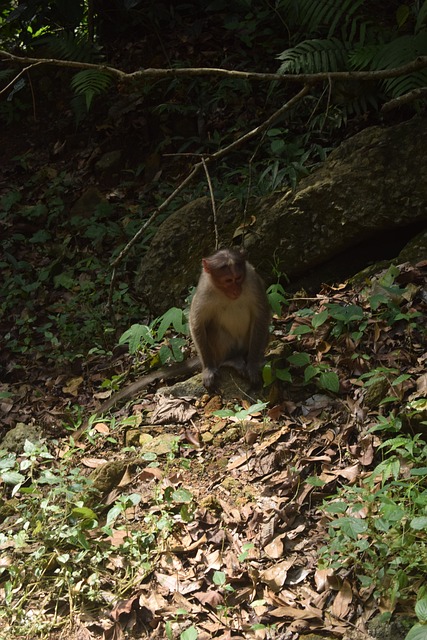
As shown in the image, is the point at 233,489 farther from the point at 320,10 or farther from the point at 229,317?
the point at 320,10

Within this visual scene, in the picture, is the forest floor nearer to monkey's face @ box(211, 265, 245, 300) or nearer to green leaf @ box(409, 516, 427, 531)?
green leaf @ box(409, 516, 427, 531)

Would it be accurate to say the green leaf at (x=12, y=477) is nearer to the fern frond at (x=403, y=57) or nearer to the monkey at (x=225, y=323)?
the monkey at (x=225, y=323)

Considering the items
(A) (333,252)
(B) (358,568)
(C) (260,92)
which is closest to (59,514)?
(B) (358,568)

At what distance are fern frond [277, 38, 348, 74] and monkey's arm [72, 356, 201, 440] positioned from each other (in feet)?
10.4

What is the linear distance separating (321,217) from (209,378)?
2.08m

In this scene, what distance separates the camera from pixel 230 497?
465cm

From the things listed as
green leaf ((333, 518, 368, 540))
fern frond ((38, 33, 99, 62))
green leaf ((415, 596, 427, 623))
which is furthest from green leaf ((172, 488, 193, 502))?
fern frond ((38, 33, 99, 62))

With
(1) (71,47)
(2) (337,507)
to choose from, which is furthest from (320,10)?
(2) (337,507)

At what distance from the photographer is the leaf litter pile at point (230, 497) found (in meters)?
3.95

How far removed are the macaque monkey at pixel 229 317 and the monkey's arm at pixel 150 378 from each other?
27 centimetres

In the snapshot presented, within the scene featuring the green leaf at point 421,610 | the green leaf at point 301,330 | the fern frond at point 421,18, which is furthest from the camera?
the fern frond at point 421,18

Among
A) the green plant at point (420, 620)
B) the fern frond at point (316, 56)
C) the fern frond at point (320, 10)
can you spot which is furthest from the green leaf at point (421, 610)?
the fern frond at point (320, 10)

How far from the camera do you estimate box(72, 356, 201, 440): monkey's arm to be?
5.98 meters

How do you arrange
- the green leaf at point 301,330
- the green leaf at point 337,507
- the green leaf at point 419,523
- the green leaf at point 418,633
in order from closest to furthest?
the green leaf at point 418,633, the green leaf at point 419,523, the green leaf at point 337,507, the green leaf at point 301,330
